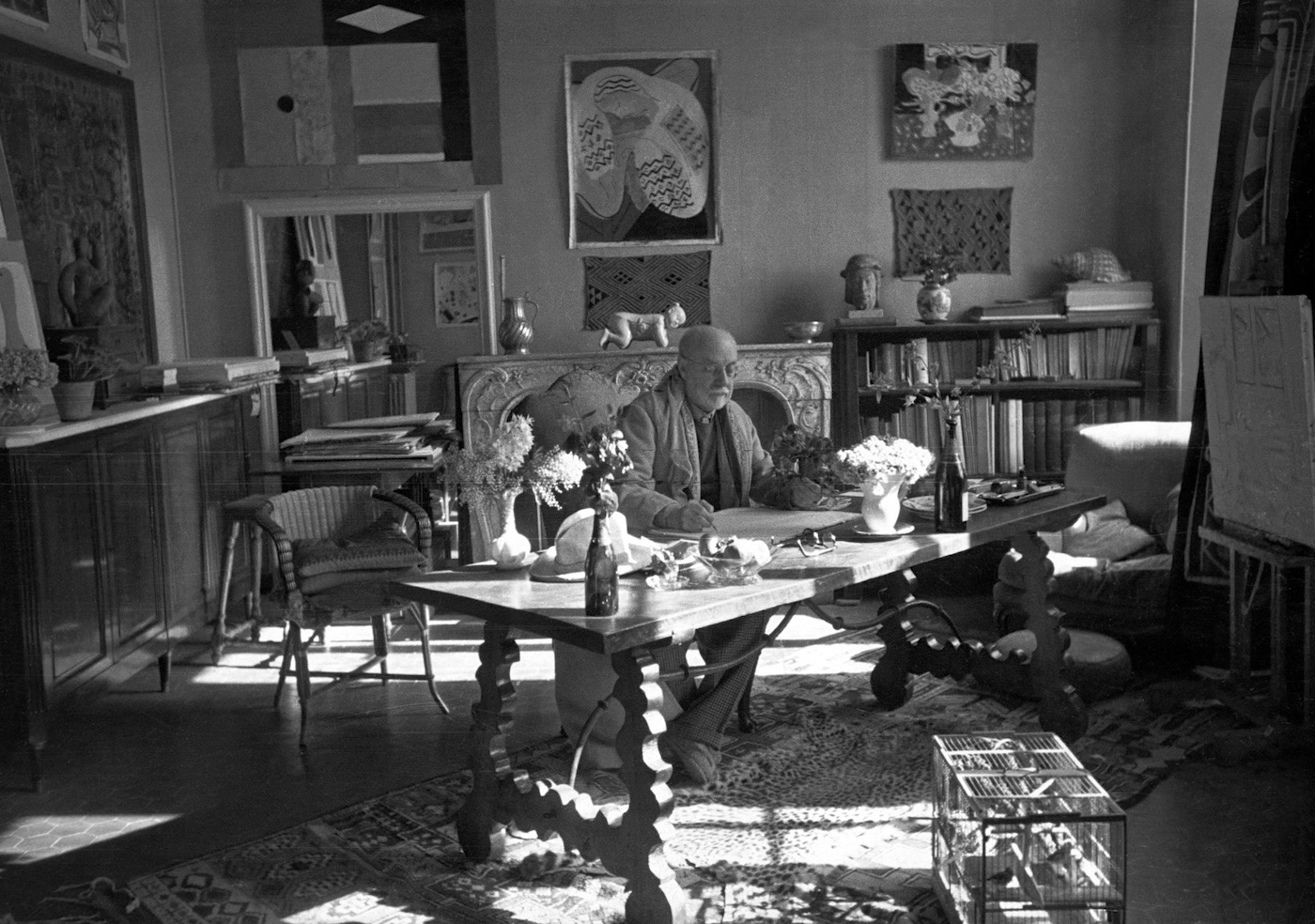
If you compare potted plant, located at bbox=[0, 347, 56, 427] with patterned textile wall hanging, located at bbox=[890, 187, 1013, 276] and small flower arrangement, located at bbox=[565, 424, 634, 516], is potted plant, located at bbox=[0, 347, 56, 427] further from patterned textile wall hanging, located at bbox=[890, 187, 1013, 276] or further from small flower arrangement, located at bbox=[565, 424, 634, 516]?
patterned textile wall hanging, located at bbox=[890, 187, 1013, 276]

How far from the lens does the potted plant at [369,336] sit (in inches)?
272

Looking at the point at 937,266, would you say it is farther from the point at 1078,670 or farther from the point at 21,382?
the point at 21,382

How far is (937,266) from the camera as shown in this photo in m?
6.84

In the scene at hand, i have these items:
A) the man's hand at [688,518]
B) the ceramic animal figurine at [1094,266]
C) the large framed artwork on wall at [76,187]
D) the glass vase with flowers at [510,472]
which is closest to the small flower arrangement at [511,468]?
the glass vase with flowers at [510,472]

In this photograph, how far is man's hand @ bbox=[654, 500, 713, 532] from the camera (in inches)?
164

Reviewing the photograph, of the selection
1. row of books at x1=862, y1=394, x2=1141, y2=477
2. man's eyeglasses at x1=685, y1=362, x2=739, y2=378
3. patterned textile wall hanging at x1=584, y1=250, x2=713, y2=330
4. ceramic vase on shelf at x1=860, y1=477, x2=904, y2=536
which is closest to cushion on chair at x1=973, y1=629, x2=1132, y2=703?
ceramic vase on shelf at x1=860, y1=477, x2=904, y2=536

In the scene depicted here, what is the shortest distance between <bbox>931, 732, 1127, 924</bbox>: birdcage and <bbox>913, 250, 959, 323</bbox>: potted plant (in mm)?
3740

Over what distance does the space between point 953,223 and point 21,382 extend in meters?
4.76

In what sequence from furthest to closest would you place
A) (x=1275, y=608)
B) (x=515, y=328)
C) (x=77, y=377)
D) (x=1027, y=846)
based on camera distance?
(x=515, y=328) < (x=77, y=377) < (x=1275, y=608) < (x=1027, y=846)

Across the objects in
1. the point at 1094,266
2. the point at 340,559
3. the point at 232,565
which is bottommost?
the point at 232,565

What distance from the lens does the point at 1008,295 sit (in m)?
7.13

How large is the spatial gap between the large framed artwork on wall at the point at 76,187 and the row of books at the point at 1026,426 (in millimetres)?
3853

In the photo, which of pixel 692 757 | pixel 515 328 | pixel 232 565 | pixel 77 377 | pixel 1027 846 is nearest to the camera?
pixel 1027 846

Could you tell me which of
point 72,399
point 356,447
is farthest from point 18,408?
point 356,447
